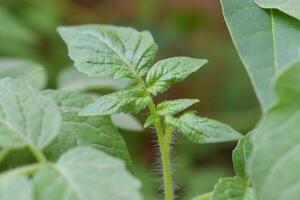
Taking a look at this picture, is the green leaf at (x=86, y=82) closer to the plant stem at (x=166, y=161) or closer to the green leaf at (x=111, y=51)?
the green leaf at (x=111, y=51)

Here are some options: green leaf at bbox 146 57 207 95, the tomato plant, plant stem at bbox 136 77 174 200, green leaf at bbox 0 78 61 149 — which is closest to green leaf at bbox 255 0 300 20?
the tomato plant

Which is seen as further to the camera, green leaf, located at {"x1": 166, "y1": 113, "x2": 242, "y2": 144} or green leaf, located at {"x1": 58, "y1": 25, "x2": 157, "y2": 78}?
green leaf, located at {"x1": 58, "y1": 25, "x2": 157, "y2": 78}

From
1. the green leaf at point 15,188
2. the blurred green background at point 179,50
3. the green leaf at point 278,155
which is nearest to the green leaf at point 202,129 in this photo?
the green leaf at point 278,155

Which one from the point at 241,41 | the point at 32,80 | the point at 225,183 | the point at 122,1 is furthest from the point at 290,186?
the point at 122,1

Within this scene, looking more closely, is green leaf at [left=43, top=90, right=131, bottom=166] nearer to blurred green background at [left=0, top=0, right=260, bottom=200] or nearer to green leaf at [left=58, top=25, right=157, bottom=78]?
green leaf at [left=58, top=25, right=157, bottom=78]

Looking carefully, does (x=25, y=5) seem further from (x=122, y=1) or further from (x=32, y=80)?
(x=32, y=80)
